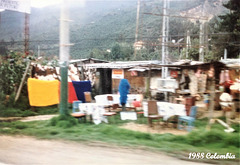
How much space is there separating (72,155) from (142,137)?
6.73ft

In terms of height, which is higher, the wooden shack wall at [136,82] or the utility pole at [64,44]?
the utility pole at [64,44]

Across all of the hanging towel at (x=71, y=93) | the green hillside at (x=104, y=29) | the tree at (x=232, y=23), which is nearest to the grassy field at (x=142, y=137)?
the hanging towel at (x=71, y=93)

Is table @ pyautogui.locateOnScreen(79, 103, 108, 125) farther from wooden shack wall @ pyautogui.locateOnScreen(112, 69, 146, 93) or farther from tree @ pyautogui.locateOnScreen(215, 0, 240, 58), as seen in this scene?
tree @ pyautogui.locateOnScreen(215, 0, 240, 58)

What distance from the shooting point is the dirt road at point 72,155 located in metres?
5.24

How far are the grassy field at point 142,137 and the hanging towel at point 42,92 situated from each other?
8.39 feet

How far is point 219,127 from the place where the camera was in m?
8.56

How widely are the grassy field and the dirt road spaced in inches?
12.5

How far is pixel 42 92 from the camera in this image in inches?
449

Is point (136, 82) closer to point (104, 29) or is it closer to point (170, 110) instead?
point (170, 110)

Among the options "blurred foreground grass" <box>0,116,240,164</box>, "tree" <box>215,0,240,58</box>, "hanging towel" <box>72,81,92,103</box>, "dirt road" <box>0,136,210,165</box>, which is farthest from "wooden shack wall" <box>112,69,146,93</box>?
"dirt road" <box>0,136,210,165</box>

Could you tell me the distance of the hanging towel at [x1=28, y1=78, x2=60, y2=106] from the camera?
11.1m

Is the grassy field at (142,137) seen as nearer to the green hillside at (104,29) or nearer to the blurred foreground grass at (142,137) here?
the blurred foreground grass at (142,137)

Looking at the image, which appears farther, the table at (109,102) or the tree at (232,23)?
the tree at (232,23)

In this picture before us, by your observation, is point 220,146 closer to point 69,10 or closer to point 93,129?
point 93,129
